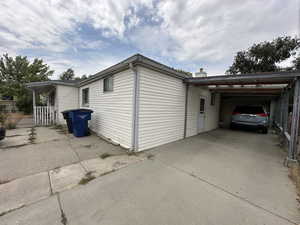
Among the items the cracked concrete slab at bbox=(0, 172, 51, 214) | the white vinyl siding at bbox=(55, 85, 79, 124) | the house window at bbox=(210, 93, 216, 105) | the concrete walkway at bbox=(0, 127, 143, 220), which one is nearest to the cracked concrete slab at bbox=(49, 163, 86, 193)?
the concrete walkway at bbox=(0, 127, 143, 220)

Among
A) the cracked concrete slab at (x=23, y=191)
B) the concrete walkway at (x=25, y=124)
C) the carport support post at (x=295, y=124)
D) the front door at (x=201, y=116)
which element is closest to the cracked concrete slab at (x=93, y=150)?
the cracked concrete slab at (x=23, y=191)

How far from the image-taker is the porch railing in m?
8.22

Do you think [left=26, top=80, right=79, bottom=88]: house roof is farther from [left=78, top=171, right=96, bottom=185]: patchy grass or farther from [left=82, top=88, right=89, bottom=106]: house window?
[left=78, top=171, right=96, bottom=185]: patchy grass

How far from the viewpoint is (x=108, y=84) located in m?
5.47

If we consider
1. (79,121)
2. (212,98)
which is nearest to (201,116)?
(212,98)

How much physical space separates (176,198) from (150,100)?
115 inches

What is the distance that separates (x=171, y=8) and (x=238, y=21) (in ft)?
10.7

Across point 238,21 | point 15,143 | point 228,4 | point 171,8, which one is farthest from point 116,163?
point 238,21

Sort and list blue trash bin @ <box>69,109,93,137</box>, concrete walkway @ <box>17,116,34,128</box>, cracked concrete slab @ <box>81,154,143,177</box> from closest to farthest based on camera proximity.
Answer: cracked concrete slab @ <box>81,154,143,177</box> < blue trash bin @ <box>69,109,93,137</box> < concrete walkway @ <box>17,116,34,128</box>

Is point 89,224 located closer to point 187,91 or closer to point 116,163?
point 116,163

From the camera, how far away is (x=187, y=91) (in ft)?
19.1

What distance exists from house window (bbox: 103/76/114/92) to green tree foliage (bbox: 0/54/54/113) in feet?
51.8

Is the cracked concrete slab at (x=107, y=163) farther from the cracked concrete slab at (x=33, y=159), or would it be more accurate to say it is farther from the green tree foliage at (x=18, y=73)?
the green tree foliage at (x=18, y=73)

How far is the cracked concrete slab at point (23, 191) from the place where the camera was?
1828 mm
